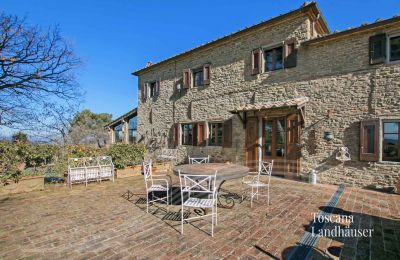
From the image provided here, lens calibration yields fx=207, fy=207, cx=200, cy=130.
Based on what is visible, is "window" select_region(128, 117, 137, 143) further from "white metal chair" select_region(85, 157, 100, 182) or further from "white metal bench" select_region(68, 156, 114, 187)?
"white metal chair" select_region(85, 157, 100, 182)

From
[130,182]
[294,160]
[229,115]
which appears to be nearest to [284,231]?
[294,160]

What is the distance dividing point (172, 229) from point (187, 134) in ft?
26.9

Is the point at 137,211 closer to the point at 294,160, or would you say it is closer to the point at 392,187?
the point at 294,160

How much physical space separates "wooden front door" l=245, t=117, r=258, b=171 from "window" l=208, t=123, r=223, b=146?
1.49 metres

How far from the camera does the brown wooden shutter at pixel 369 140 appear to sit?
19.8 feet

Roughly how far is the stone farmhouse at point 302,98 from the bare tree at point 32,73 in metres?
5.56

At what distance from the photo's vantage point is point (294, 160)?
7.53 meters

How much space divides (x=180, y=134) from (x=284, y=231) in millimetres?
8811

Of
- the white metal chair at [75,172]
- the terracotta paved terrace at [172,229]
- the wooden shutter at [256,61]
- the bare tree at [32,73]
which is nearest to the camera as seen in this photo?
the terracotta paved terrace at [172,229]

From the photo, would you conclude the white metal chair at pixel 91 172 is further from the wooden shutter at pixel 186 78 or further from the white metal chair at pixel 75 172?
the wooden shutter at pixel 186 78

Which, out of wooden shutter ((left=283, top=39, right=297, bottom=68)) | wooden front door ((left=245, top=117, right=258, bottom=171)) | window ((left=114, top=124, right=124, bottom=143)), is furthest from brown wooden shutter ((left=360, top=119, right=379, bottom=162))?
window ((left=114, top=124, right=124, bottom=143))

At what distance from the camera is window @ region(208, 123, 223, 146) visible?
981 cm

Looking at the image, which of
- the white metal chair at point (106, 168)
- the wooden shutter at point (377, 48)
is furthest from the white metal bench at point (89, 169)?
the wooden shutter at point (377, 48)

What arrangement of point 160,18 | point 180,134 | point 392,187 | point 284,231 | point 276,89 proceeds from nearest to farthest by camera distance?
point 284,231 → point 392,187 → point 276,89 → point 160,18 → point 180,134
